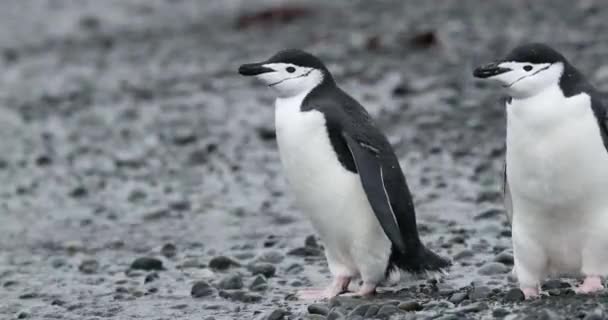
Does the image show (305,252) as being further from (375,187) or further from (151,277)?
(375,187)

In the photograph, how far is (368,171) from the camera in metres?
5.91

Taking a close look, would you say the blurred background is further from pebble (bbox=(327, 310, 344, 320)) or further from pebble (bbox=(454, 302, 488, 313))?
pebble (bbox=(454, 302, 488, 313))

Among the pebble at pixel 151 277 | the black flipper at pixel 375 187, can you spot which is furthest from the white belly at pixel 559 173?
the pebble at pixel 151 277

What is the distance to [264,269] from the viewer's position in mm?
6926

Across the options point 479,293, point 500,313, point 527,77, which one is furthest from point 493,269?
point 527,77

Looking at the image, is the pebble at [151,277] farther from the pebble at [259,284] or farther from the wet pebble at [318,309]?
the wet pebble at [318,309]

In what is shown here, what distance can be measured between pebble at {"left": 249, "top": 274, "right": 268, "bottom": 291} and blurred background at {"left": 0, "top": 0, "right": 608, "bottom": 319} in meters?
0.03

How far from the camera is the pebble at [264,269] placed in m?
6.91

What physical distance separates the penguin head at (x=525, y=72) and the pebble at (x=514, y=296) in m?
0.82

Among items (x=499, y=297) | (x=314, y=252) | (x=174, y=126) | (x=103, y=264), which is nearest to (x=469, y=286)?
(x=499, y=297)

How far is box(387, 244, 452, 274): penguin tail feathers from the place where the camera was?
6.10 meters

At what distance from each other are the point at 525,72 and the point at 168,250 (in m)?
3.14

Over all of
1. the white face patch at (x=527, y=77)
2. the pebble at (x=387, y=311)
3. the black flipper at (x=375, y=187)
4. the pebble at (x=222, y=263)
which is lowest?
the pebble at (x=387, y=311)

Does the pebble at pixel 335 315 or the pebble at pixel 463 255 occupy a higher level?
the pebble at pixel 335 315
